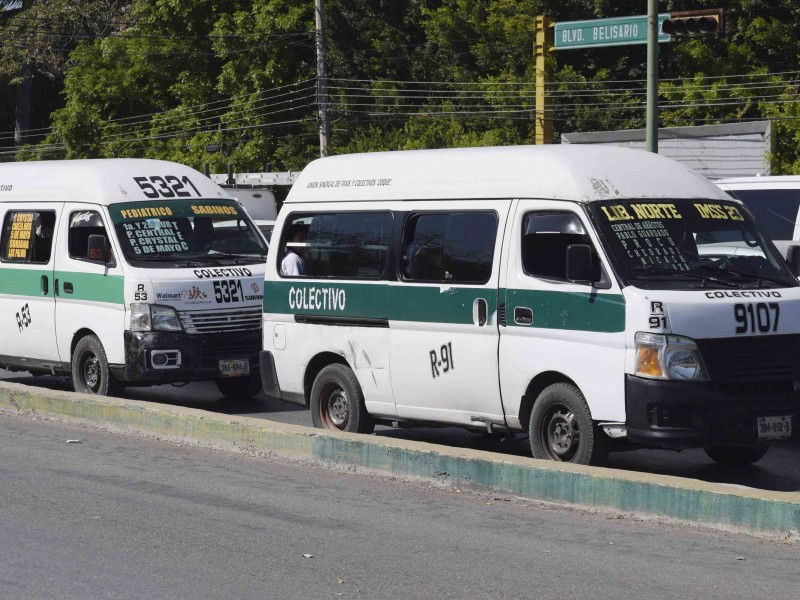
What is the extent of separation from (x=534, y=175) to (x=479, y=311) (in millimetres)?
1056

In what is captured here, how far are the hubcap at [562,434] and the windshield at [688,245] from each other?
3.49ft

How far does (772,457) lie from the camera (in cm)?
1073

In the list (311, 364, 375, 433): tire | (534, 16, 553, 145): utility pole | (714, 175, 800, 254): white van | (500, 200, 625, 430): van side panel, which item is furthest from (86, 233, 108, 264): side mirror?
(534, 16, 553, 145): utility pole

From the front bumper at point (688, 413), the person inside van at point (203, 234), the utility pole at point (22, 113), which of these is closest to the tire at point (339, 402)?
the front bumper at point (688, 413)

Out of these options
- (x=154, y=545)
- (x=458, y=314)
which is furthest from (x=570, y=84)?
(x=154, y=545)

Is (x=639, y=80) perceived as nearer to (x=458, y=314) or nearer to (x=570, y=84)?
(x=570, y=84)

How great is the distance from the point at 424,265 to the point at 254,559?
3.85m

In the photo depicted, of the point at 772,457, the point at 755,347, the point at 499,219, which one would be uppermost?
the point at 499,219

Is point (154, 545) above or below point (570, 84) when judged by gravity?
below

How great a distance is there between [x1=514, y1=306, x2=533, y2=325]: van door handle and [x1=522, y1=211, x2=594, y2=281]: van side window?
0.26m

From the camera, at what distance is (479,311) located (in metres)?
9.98

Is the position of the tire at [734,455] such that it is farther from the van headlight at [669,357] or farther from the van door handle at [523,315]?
the van door handle at [523,315]

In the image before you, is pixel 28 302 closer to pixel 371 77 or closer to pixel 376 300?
pixel 376 300

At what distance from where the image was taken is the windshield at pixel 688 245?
9.16m
